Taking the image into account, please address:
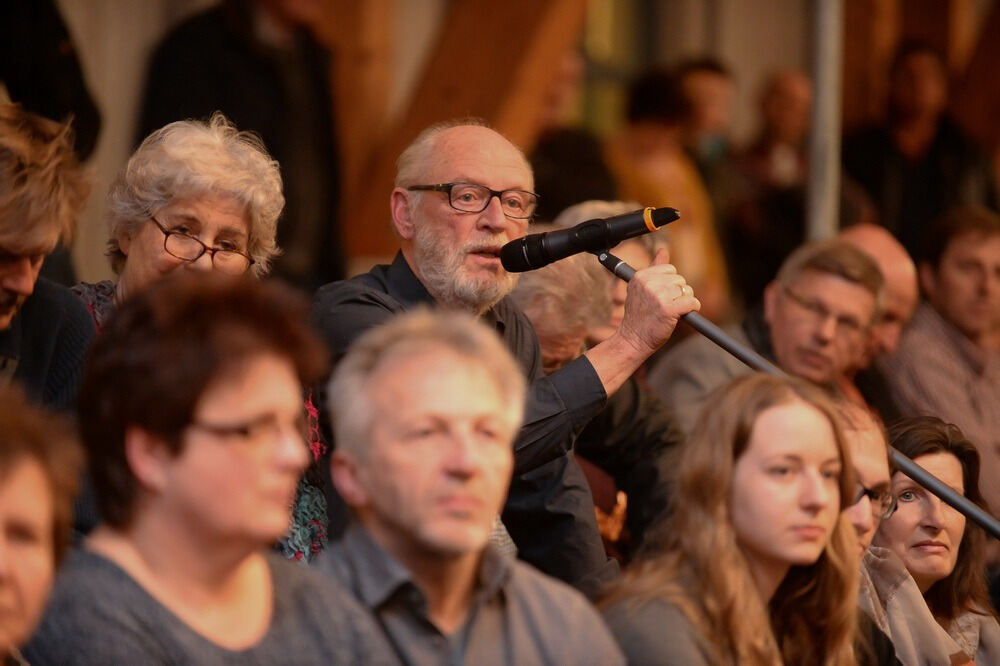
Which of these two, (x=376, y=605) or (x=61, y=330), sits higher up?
(x=61, y=330)

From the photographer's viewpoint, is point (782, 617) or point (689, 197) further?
point (689, 197)

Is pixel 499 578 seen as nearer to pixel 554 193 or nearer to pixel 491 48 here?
pixel 554 193

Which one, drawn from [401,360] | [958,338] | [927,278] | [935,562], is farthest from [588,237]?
[927,278]

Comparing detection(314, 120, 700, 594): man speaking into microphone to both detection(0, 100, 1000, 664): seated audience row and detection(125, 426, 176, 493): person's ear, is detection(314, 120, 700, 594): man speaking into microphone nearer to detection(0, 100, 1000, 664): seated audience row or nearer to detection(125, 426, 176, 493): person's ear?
detection(0, 100, 1000, 664): seated audience row

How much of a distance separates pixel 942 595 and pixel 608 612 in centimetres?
119

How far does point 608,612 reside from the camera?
2.44 metres

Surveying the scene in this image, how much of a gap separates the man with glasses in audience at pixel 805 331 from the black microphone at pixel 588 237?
1.35m

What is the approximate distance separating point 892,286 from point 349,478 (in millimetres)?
3070

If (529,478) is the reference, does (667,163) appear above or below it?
above

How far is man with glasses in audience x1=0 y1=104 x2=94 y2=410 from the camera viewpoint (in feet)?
9.00

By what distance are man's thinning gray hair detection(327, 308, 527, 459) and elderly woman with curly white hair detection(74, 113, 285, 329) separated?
900mm

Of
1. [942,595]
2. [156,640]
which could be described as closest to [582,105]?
[942,595]

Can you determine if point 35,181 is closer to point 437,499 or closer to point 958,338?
point 437,499

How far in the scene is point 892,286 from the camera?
16.3 feet
